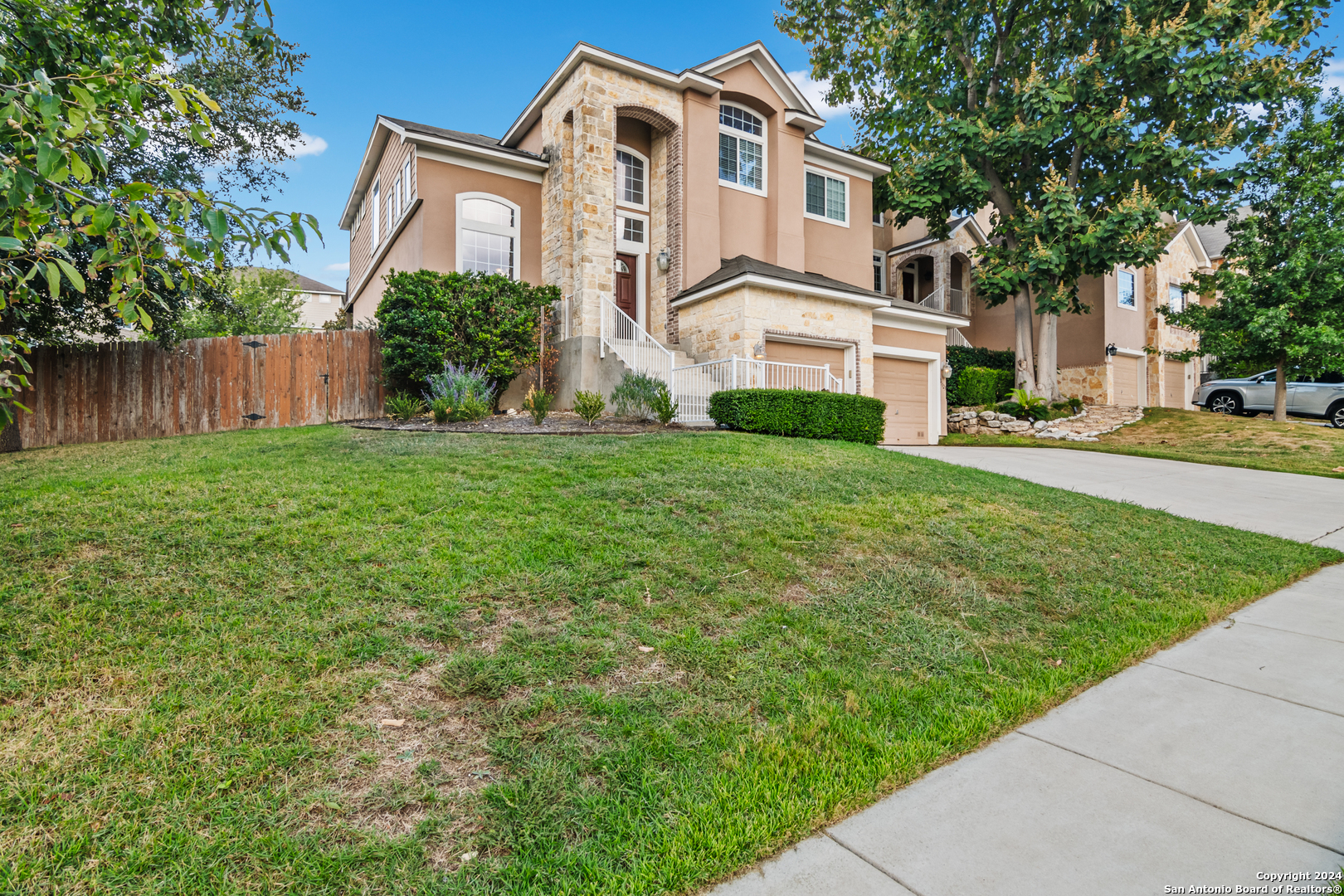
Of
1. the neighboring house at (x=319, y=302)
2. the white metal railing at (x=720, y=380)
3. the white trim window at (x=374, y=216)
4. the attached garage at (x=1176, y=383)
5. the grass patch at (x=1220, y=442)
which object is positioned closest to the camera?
the grass patch at (x=1220, y=442)

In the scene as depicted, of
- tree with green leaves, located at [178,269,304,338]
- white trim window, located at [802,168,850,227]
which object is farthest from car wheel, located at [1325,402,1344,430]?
tree with green leaves, located at [178,269,304,338]

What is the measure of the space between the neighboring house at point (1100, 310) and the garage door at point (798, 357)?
29.3ft

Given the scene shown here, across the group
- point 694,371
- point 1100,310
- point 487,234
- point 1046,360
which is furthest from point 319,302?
point 1100,310

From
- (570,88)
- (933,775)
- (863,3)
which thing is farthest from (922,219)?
(933,775)

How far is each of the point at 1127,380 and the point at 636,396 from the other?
19.3m

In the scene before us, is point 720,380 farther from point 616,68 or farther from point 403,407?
point 616,68

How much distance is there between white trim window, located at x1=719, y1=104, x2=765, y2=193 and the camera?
1495cm

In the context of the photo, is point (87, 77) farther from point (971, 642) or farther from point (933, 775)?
point (971, 642)

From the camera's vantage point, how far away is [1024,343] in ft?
61.4

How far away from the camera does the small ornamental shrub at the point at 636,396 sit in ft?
35.5

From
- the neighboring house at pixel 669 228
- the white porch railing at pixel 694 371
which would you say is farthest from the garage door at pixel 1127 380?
the white porch railing at pixel 694 371

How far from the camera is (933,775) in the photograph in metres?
2.31

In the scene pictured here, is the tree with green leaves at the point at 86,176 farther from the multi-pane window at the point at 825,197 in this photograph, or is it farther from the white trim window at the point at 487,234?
the multi-pane window at the point at 825,197

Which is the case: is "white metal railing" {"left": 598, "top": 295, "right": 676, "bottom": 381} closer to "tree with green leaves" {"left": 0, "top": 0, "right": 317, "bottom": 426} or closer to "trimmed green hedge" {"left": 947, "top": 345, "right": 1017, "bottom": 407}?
"tree with green leaves" {"left": 0, "top": 0, "right": 317, "bottom": 426}
